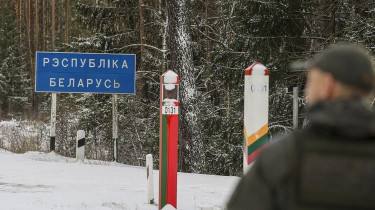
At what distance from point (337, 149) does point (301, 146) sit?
0.12m

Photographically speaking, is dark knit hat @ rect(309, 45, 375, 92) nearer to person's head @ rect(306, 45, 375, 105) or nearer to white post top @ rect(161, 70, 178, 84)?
person's head @ rect(306, 45, 375, 105)

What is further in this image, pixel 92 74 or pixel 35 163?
pixel 92 74

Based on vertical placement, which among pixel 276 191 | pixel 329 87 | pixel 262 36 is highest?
pixel 262 36

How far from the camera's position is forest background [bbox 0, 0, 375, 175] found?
15.0 meters

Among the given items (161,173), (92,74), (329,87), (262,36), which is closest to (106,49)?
(92,74)

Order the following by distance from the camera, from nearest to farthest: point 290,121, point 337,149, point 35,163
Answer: point 337,149 < point 35,163 < point 290,121

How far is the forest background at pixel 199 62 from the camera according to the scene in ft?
49.2

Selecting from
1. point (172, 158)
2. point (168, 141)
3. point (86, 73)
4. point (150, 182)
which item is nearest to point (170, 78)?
point (168, 141)

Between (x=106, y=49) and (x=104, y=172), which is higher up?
(x=106, y=49)

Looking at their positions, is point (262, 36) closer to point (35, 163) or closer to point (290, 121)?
point (290, 121)

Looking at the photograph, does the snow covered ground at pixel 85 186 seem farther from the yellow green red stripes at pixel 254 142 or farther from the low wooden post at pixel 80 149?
the yellow green red stripes at pixel 254 142

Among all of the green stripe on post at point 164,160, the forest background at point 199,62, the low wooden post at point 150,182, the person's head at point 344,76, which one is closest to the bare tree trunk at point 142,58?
the forest background at point 199,62

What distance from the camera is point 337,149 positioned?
217 centimetres

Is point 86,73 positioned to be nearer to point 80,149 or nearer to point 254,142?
point 80,149
